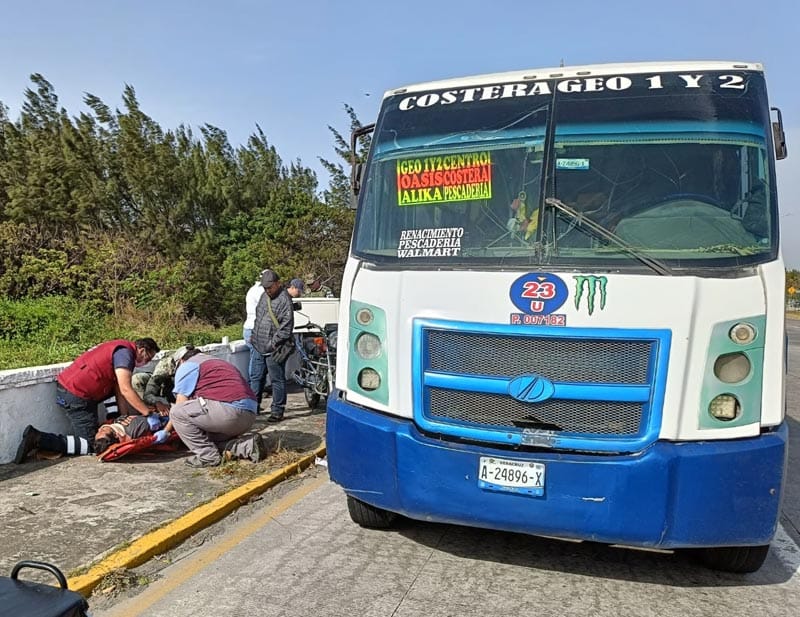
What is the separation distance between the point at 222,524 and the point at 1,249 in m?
12.0

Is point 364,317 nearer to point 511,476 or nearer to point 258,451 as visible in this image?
point 511,476

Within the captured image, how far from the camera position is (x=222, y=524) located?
5.43m

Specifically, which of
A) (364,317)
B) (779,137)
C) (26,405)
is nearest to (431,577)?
(364,317)

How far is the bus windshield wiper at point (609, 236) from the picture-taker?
3975 mm

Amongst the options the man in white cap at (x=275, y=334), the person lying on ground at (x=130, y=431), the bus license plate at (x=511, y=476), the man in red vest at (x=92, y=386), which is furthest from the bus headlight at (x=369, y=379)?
the man in white cap at (x=275, y=334)

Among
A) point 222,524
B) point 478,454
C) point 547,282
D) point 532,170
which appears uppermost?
point 532,170

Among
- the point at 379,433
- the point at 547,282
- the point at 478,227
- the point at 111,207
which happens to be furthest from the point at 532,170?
the point at 111,207

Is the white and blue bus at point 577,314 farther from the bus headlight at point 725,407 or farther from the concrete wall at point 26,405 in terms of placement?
the concrete wall at point 26,405

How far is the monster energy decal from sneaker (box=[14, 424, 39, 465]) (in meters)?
4.80

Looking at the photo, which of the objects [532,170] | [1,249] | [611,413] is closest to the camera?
[611,413]

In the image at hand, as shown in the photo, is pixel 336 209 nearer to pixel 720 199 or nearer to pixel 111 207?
pixel 111 207

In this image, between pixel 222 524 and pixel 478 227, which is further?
pixel 222 524

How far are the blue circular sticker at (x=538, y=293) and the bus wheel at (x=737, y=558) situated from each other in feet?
5.66

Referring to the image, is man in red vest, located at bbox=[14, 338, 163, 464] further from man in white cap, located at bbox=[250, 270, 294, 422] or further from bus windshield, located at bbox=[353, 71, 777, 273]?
bus windshield, located at bbox=[353, 71, 777, 273]
